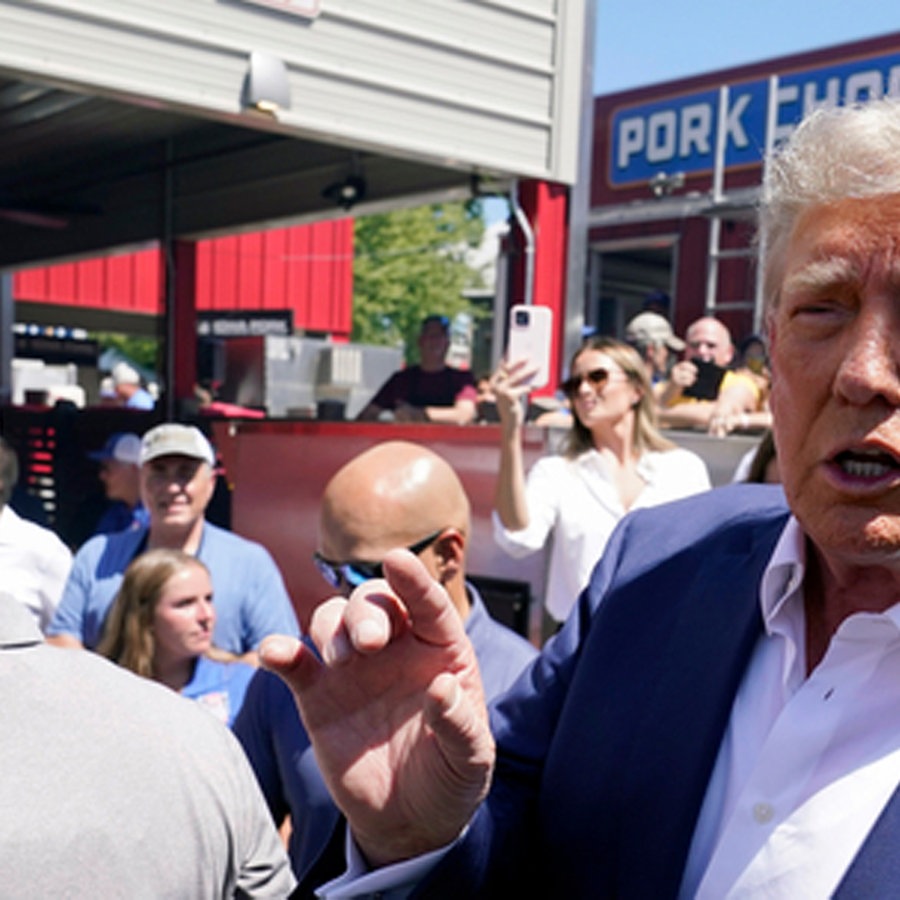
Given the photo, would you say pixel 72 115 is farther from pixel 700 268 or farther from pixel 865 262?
pixel 865 262

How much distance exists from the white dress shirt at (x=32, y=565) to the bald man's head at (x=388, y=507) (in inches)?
74.5

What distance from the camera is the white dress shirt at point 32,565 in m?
3.61

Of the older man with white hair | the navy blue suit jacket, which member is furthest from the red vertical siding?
the older man with white hair

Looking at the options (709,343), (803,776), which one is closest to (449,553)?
(803,776)

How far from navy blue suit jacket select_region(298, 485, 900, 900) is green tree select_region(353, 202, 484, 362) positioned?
92.5 feet

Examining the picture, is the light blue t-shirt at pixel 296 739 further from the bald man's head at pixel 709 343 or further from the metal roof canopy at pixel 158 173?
the metal roof canopy at pixel 158 173

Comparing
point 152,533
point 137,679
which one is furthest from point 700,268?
point 137,679

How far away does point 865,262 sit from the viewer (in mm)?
1047

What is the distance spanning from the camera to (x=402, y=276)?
29969 mm

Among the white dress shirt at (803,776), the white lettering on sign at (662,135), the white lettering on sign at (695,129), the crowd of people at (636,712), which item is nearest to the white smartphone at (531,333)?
the crowd of people at (636,712)

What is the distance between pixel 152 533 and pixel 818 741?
314 centimetres

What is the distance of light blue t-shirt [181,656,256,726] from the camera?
3162 mm

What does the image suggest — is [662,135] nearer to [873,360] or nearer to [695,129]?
[695,129]

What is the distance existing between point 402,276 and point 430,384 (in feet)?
77.1
